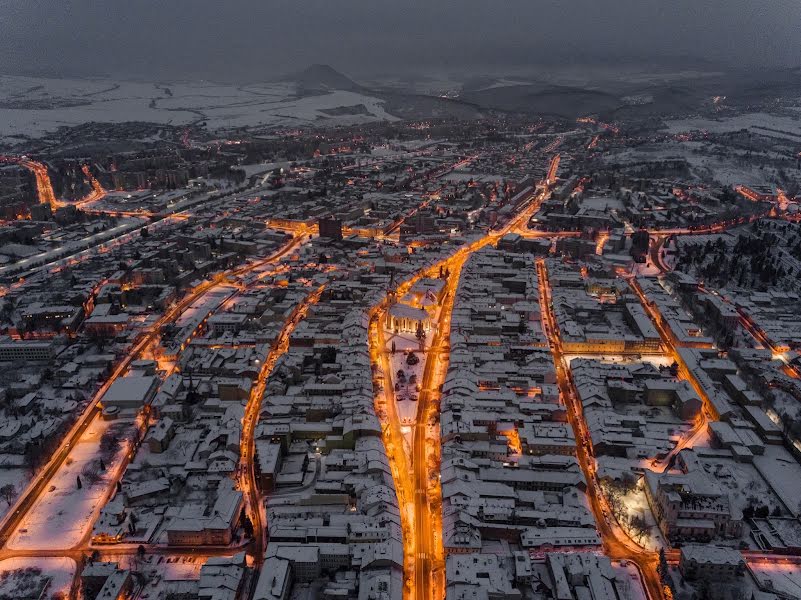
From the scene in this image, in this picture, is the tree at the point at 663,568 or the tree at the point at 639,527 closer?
the tree at the point at 663,568

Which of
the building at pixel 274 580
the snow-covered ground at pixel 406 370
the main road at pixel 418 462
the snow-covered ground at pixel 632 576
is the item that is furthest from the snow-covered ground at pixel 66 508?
the snow-covered ground at pixel 632 576

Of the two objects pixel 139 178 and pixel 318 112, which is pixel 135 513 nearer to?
pixel 139 178

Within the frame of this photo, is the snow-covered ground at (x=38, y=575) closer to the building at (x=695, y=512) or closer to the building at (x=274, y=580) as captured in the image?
the building at (x=274, y=580)

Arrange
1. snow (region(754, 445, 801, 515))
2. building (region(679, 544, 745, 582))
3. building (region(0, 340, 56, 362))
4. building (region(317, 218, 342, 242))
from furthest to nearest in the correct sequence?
building (region(317, 218, 342, 242)), building (region(0, 340, 56, 362)), snow (region(754, 445, 801, 515)), building (region(679, 544, 745, 582))

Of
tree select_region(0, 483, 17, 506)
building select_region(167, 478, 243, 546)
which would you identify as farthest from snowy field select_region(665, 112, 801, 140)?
tree select_region(0, 483, 17, 506)

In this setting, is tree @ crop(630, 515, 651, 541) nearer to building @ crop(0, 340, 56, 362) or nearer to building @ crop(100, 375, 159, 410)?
building @ crop(100, 375, 159, 410)

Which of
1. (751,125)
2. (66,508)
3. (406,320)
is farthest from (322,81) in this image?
(66,508)

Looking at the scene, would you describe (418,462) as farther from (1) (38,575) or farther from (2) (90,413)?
(2) (90,413)
